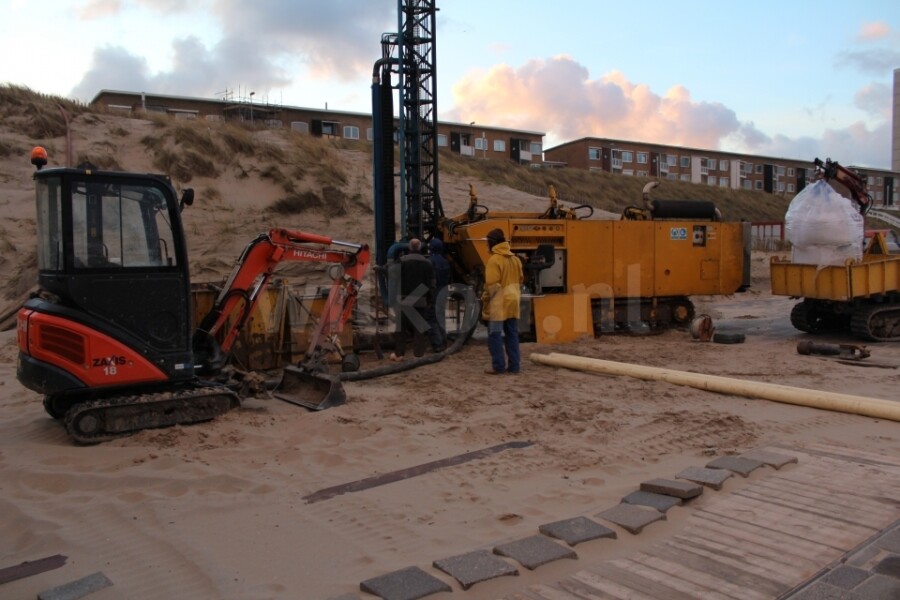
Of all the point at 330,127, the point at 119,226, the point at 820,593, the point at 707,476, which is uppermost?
the point at 330,127

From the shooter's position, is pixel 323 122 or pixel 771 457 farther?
pixel 323 122

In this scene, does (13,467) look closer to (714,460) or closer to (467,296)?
(714,460)

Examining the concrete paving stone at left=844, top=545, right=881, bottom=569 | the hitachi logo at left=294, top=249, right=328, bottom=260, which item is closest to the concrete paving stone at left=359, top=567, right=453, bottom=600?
the concrete paving stone at left=844, top=545, right=881, bottom=569

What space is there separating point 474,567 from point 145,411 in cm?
419

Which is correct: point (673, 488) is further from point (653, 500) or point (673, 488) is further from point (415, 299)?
point (415, 299)

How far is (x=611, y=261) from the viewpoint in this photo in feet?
44.3

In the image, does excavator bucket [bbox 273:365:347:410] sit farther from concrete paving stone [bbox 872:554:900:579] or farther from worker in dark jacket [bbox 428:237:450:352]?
concrete paving stone [bbox 872:554:900:579]

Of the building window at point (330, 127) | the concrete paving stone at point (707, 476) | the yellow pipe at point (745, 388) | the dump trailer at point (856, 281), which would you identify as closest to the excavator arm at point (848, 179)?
the dump trailer at point (856, 281)

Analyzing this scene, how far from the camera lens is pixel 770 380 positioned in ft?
30.2

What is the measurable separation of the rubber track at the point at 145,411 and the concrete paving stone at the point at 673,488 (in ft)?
14.0

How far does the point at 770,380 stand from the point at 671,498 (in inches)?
197

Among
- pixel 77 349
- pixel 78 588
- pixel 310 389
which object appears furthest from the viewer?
pixel 310 389

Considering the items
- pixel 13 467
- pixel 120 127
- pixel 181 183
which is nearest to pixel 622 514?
pixel 13 467

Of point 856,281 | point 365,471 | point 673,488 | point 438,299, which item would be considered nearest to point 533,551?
point 673,488
